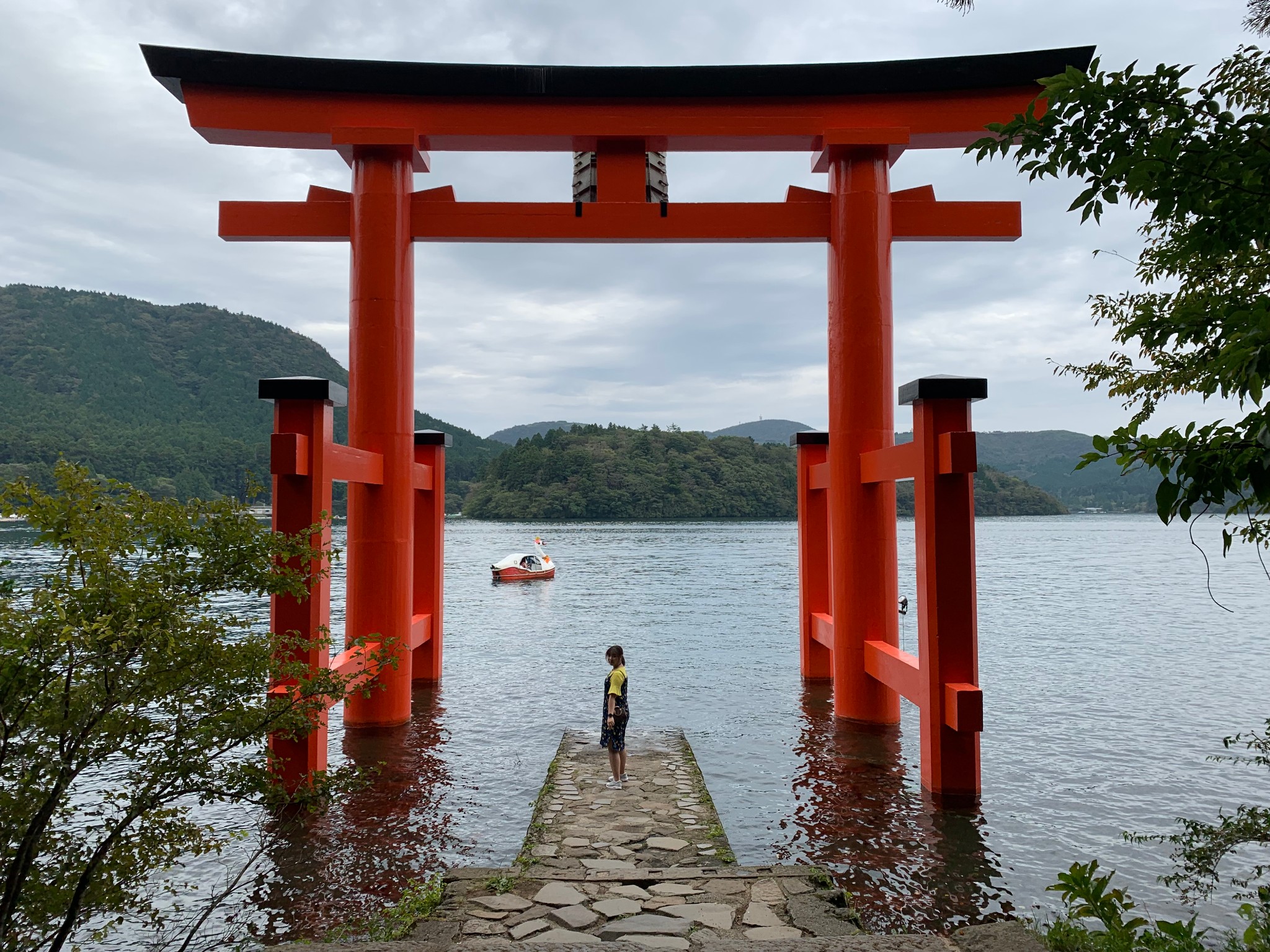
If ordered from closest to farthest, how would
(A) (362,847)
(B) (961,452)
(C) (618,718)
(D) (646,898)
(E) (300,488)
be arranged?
1. (D) (646,898)
2. (A) (362,847)
3. (B) (961,452)
4. (E) (300,488)
5. (C) (618,718)

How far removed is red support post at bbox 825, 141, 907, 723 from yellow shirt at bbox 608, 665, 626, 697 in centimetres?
343

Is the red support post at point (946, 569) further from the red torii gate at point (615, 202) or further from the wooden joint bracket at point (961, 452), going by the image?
the red torii gate at point (615, 202)

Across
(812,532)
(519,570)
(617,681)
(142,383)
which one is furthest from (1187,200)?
(142,383)

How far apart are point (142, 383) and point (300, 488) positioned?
8369 cm

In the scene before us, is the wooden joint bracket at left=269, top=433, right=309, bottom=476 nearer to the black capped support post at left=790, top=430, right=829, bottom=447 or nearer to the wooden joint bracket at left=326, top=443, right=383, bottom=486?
the wooden joint bracket at left=326, top=443, right=383, bottom=486

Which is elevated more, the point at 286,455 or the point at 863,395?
the point at 863,395

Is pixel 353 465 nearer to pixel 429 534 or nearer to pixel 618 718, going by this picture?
pixel 429 534

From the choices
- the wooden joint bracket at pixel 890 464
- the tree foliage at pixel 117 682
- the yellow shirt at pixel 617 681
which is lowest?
the yellow shirt at pixel 617 681

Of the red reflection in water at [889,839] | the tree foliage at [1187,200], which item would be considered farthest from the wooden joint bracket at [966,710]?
the tree foliage at [1187,200]

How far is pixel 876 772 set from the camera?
855 cm

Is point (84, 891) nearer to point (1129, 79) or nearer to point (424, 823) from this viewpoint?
point (424, 823)

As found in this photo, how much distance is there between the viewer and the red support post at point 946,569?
7309 mm

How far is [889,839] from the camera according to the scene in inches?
269

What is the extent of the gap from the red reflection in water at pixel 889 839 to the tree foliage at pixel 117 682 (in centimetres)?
399
